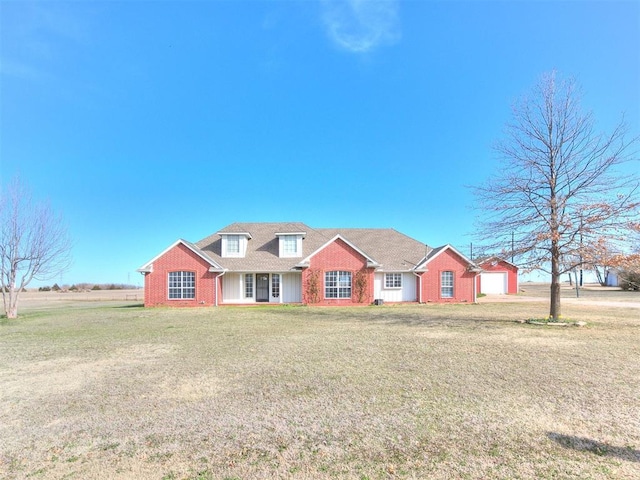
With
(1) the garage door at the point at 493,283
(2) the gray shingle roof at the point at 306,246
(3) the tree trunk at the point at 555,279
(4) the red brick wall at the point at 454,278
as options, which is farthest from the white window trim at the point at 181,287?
(1) the garage door at the point at 493,283

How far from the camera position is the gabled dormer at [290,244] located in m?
26.1

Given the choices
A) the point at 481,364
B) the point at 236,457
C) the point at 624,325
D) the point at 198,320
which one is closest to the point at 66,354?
the point at 198,320

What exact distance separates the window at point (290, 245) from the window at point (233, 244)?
3454mm

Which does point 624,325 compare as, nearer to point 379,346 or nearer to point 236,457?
point 379,346

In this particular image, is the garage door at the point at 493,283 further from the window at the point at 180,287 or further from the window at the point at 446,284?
the window at the point at 180,287

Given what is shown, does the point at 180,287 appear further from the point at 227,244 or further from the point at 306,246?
the point at 306,246

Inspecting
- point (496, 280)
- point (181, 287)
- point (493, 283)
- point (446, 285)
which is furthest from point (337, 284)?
point (496, 280)

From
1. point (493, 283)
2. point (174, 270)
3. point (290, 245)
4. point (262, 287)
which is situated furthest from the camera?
point (493, 283)

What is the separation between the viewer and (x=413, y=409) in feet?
17.4

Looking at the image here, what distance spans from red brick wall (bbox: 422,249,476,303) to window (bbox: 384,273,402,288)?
168cm

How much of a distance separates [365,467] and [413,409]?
Result: 178 cm

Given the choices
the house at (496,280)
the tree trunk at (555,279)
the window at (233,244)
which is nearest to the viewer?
the tree trunk at (555,279)

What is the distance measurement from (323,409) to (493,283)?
35956 millimetres

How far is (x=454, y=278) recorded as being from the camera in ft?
83.1
